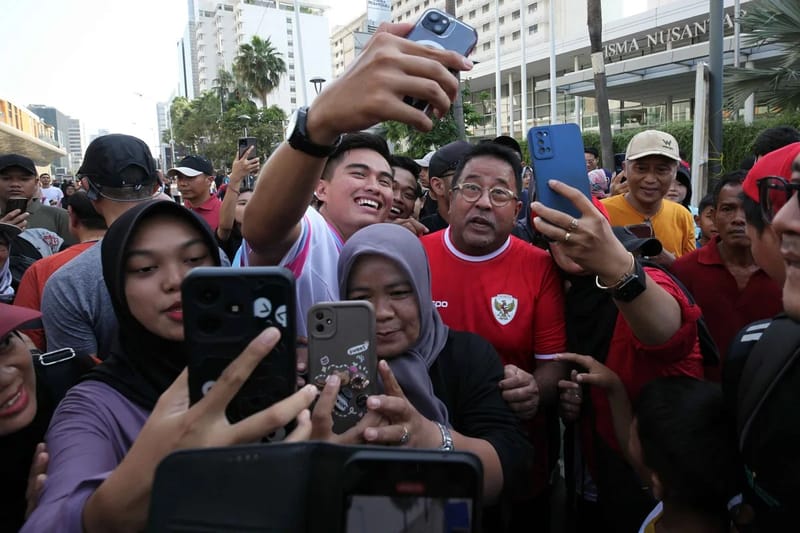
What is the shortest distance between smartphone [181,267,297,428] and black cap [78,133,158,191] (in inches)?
88.6

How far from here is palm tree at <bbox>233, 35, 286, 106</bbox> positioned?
4975 centimetres

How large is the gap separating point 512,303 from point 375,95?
1.47 m

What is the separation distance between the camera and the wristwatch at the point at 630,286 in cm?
167

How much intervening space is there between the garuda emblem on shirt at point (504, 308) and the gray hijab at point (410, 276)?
59 cm

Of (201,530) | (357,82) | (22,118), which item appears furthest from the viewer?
(22,118)

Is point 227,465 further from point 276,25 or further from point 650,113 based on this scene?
point 276,25

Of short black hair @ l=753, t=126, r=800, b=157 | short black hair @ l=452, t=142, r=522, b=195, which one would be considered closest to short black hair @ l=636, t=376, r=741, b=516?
short black hair @ l=452, t=142, r=522, b=195

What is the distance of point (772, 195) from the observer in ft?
4.58

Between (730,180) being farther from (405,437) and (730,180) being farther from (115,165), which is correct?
(115,165)

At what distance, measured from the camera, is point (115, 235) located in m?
1.60

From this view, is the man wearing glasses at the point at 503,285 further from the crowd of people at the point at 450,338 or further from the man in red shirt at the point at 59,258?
the man in red shirt at the point at 59,258

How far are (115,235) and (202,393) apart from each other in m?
0.82

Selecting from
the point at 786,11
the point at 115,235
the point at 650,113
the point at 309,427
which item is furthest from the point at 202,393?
the point at 650,113

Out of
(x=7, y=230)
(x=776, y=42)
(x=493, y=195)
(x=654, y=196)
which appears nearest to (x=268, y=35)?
(x=776, y=42)
